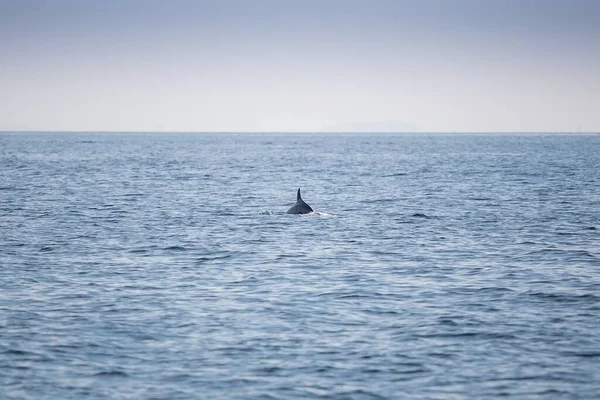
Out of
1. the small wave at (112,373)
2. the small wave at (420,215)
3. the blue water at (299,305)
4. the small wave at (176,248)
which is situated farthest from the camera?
the small wave at (420,215)

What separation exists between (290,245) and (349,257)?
2.88m

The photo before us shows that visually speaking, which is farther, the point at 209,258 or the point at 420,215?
the point at 420,215

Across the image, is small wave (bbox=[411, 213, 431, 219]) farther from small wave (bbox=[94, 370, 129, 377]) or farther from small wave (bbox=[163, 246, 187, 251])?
small wave (bbox=[94, 370, 129, 377])

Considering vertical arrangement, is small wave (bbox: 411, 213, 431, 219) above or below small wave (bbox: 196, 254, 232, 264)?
above

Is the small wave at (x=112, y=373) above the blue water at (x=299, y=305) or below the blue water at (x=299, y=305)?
below

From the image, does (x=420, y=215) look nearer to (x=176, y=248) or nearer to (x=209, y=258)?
(x=176, y=248)

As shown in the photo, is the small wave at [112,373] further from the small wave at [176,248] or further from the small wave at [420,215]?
the small wave at [420,215]

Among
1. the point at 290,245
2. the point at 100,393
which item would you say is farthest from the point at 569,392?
the point at 290,245

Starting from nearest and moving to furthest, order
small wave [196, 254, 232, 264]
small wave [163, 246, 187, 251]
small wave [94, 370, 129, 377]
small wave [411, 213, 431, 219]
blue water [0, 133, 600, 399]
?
1. blue water [0, 133, 600, 399]
2. small wave [94, 370, 129, 377]
3. small wave [196, 254, 232, 264]
4. small wave [163, 246, 187, 251]
5. small wave [411, 213, 431, 219]

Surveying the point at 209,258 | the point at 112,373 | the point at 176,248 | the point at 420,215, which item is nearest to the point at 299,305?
the point at 112,373

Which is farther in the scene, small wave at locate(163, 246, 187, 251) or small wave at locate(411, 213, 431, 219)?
small wave at locate(411, 213, 431, 219)

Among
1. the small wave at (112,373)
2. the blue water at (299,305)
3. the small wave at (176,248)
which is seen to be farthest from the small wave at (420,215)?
the small wave at (112,373)

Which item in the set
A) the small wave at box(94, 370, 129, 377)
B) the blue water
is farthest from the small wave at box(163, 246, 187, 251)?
the small wave at box(94, 370, 129, 377)

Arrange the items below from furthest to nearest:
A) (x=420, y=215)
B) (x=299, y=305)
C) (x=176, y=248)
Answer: (x=420, y=215)
(x=176, y=248)
(x=299, y=305)
